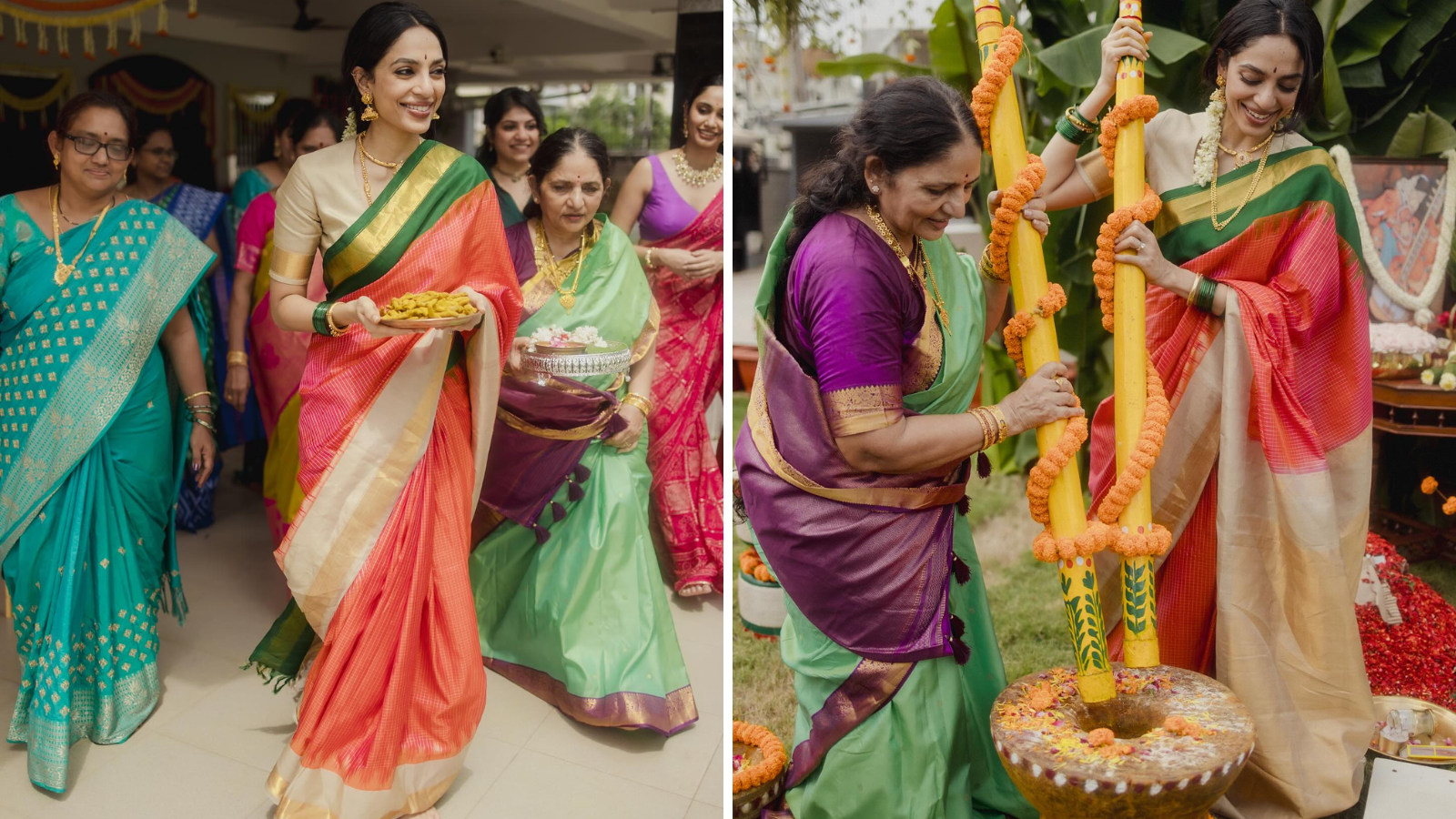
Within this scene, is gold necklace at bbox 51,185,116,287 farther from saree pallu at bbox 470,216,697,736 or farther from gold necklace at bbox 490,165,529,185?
gold necklace at bbox 490,165,529,185

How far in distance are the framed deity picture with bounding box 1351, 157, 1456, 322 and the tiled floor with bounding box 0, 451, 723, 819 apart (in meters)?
2.81

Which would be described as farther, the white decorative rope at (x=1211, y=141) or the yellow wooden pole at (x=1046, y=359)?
the white decorative rope at (x=1211, y=141)

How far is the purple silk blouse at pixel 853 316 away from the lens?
6.30 ft

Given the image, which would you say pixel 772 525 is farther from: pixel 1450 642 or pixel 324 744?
pixel 1450 642

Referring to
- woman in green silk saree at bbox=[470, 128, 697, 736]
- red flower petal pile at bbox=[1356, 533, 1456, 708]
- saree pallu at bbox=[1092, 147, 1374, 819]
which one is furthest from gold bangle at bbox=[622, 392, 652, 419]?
red flower petal pile at bbox=[1356, 533, 1456, 708]

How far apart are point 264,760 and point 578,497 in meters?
1.06

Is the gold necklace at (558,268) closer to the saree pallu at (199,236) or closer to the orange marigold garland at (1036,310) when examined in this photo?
the orange marigold garland at (1036,310)

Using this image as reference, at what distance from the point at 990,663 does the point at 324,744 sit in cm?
151

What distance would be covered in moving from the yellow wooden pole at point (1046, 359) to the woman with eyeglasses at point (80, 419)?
2.19m

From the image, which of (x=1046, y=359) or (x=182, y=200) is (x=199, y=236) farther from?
(x=1046, y=359)

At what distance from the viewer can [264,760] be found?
283cm

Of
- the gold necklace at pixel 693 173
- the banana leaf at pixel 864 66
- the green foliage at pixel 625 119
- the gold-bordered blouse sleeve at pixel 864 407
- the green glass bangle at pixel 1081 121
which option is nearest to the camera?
the gold-bordered blouse sleeve at pixel 864 407

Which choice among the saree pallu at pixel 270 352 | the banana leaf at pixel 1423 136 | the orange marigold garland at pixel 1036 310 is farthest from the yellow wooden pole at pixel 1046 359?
the banana leaf at pixel 1423 136

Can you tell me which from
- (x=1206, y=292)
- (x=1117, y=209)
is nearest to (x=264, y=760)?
(x=1117, y=209)
